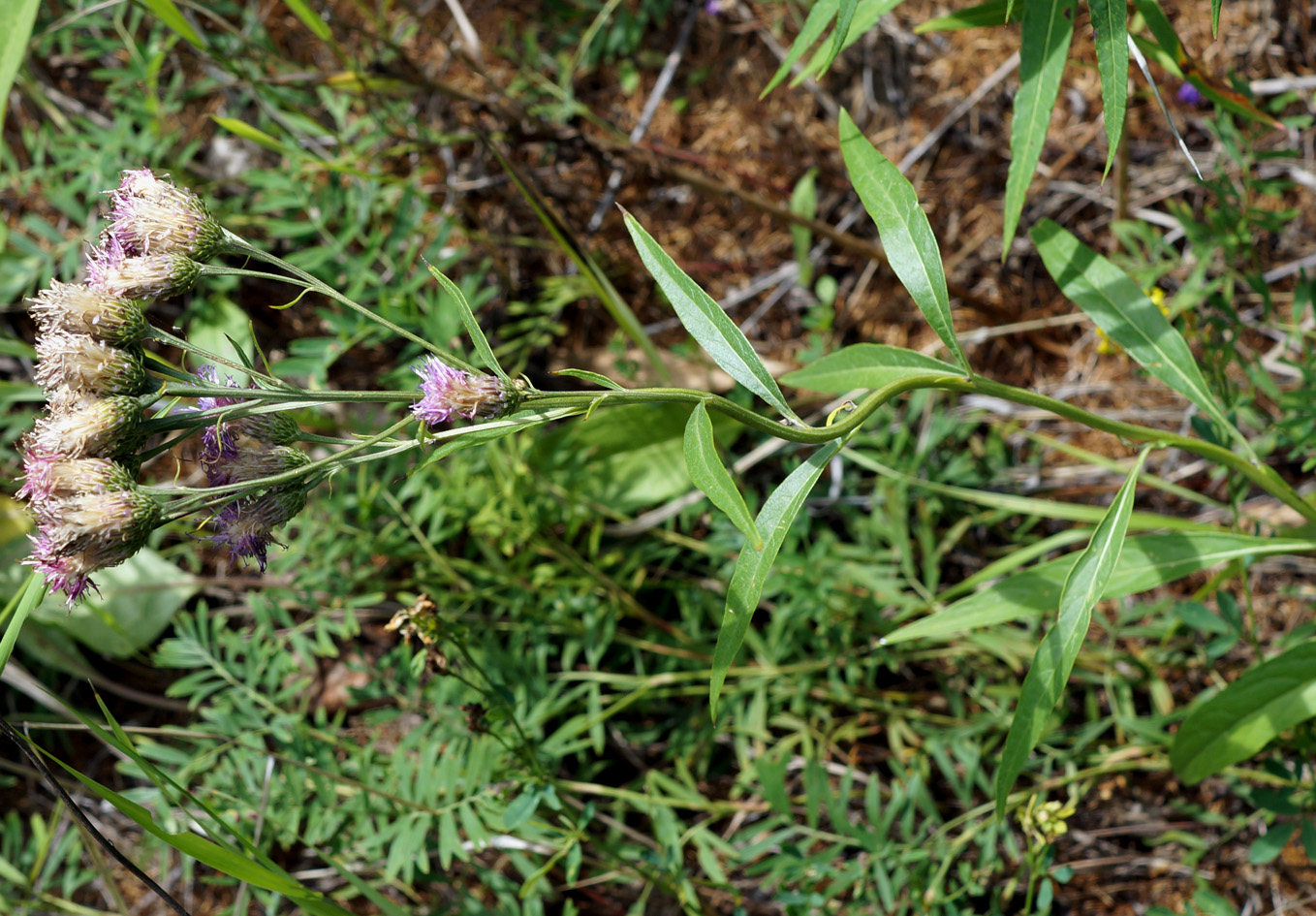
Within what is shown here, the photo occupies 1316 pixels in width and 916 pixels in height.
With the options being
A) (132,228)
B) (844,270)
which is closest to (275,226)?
(132,228)

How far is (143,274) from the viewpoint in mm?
1222

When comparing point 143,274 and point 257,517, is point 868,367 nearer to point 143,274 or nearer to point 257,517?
point 257,517

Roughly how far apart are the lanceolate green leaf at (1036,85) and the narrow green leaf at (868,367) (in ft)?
0.69

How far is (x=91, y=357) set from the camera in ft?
3.77

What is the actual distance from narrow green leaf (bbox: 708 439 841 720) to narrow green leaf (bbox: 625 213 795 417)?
0.11 m

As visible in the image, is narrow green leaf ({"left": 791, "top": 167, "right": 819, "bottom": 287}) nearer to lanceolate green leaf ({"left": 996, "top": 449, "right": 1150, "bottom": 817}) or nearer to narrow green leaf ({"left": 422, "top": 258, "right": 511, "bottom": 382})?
lanceolate green leaf ({"left": 996, "top": 449, "right": 1150, "bottom": 817})

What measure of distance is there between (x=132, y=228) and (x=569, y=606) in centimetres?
138

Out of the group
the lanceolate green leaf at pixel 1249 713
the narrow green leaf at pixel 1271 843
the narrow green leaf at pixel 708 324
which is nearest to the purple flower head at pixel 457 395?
the narrow green leaf at pixel 708 324

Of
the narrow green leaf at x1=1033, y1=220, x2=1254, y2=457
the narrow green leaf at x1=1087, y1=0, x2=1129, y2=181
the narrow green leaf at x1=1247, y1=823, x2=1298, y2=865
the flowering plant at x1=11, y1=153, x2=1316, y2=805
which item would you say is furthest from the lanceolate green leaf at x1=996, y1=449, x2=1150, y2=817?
the narrow green leaf at x1=1247, y1=823, x2=1298, y2=865

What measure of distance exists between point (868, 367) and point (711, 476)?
1.80 ft

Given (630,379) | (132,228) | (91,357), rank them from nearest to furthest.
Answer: (91,357) → (132,228) → (630,379)

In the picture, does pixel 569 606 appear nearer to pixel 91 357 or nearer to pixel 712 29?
pixel 91 357

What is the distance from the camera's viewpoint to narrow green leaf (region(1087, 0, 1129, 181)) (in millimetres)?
1288

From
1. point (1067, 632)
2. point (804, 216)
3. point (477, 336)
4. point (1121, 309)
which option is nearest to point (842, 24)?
point (477, 336)
